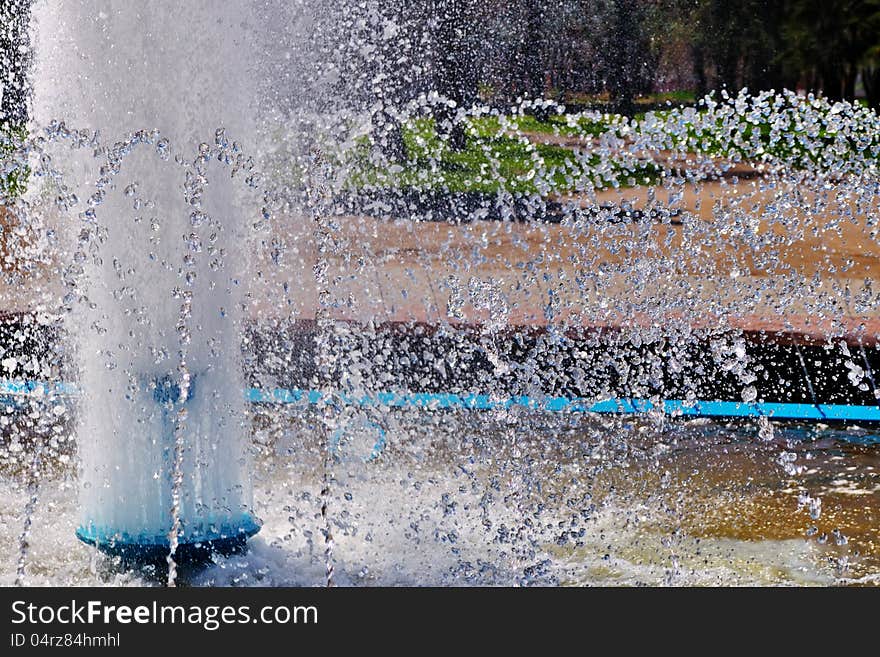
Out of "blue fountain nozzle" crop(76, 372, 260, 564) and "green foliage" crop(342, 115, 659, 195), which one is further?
"green foliage" crop(342, 115, 659, 195)

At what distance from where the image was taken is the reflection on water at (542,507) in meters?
4.19

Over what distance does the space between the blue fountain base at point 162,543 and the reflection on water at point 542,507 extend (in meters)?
0.05

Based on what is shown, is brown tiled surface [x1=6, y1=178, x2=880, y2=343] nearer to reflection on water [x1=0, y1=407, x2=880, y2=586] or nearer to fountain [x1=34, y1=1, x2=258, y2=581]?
reflection on water [x1=0, y1=407, x2=880, y2=586]

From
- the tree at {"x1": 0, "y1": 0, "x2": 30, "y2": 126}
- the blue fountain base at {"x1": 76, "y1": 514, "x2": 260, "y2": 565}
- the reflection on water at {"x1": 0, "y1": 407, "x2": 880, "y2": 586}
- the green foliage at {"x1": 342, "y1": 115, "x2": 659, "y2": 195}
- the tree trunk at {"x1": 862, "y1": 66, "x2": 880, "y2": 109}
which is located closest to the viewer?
the blue fountain base at {"x1": 76, "y1": 514, "x2": 260, "y2": 565}

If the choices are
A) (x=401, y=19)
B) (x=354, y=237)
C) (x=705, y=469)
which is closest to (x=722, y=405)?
(x=705, y=469)

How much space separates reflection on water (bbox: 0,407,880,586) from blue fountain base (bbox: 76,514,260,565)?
5 centimetres

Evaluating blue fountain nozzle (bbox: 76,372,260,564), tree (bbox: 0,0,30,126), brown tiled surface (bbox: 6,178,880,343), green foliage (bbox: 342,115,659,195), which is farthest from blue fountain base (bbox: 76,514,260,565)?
green foliage (bbox: 342,115,659,195)

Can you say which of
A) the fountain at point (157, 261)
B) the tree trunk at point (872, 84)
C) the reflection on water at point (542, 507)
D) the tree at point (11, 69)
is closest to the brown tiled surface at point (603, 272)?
the reflection on water at point (542, 507)

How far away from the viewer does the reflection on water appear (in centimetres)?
419

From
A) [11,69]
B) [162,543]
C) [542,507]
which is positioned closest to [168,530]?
[162,543]

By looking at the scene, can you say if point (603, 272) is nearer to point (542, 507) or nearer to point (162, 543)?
point (542, 507)

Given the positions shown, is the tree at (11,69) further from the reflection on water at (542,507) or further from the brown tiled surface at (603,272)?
the reflection on water at (542,507)

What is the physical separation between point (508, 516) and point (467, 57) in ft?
52.0

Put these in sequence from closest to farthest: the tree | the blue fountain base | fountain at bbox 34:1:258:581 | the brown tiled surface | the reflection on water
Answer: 1. fountain at bbox 34:1:258:581
2. the blue fountain base
3. the reflection on water
4. the brown tiled surface
5. the tree
